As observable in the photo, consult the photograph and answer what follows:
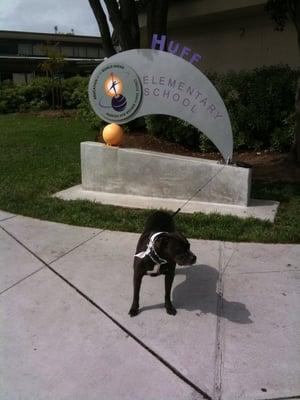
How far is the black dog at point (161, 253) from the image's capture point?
3.11 meters


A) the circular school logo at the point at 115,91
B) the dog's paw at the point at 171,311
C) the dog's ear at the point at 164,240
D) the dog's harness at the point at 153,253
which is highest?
the circular school logo at the point at 115,91

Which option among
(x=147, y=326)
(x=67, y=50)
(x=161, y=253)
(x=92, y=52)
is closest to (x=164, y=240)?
(x=161, y=253)

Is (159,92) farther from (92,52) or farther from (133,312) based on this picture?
(92,52)

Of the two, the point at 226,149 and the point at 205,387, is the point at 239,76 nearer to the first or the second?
the point at 226,149

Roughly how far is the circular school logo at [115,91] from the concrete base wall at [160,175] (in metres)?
0.52

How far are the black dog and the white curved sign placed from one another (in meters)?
2.79

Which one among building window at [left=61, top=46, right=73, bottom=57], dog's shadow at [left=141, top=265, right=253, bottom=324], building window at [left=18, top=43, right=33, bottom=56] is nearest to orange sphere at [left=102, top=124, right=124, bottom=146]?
dog's shadow at [left=141, top=265, right=253, bottom=324]

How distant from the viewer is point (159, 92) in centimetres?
648

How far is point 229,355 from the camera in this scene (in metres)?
3.11

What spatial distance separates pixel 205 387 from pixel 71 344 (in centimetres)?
93

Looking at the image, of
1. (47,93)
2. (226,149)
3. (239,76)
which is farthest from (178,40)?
(226,149)

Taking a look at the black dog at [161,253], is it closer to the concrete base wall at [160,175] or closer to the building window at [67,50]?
the concrete base wall at [160,175]

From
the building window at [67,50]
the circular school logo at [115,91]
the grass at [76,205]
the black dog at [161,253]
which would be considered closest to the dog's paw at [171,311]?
the black dog at [161,253]

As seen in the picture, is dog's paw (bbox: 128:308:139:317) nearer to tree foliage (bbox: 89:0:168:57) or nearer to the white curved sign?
the white curved sign
